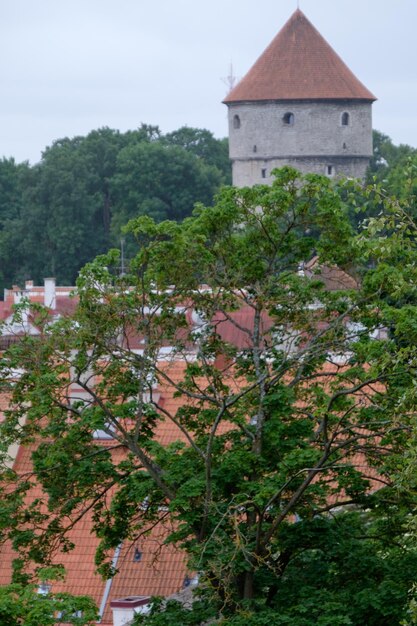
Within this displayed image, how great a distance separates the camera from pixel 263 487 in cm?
1320

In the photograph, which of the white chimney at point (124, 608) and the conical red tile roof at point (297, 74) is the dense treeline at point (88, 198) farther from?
the white chimney at point (124, 608)

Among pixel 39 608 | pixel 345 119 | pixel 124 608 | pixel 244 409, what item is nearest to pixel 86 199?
pixel 345 119

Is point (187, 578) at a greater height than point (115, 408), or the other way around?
point (115, 408)

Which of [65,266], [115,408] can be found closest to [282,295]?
[115,408]

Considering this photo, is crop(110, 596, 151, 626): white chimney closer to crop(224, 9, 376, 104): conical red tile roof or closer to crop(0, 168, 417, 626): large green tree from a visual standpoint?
crop(0, 168, 417, 626): large green tree

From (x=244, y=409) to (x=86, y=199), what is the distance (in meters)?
73.4

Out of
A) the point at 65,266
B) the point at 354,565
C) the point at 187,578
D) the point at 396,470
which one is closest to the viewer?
the point at 396,470

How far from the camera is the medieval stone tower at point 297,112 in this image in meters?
84.4

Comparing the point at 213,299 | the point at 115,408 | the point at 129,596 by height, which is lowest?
the point at 129,596

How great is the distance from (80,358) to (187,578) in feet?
15.0

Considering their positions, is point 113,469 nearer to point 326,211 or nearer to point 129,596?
point 326,211

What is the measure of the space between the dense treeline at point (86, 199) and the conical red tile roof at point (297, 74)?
14.2 ft

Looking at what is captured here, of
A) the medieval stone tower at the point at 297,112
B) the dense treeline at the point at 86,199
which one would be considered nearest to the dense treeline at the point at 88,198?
the dense treeline at the point at 86,199

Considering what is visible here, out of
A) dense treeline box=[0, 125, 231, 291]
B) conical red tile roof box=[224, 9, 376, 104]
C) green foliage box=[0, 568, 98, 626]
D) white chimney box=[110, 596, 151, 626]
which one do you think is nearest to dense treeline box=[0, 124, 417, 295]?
dense treeline box=[0, 125, 231, 291]
